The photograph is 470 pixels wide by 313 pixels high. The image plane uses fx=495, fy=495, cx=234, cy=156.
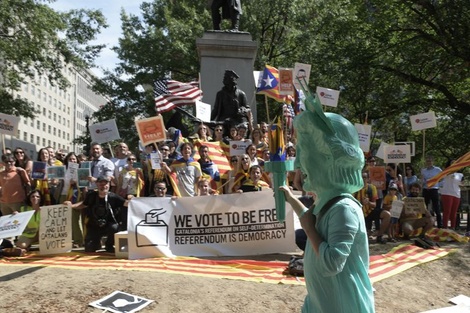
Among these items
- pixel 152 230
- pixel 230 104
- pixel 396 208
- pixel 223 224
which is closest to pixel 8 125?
pixel 152 230

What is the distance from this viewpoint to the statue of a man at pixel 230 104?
13.4 meters

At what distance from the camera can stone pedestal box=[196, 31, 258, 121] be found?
48.8ft

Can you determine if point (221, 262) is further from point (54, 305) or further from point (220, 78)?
point (220, 78)

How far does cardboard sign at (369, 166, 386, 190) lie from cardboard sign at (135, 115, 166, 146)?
14.4ft

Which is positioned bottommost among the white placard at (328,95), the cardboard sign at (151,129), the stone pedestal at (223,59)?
the cardboard sign at (151,129)

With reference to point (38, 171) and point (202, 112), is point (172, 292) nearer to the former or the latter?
point (38, 171)

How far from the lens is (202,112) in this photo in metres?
12.4

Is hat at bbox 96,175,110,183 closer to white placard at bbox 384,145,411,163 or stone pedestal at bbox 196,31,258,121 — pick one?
white placard at bbox 384,145,411,163

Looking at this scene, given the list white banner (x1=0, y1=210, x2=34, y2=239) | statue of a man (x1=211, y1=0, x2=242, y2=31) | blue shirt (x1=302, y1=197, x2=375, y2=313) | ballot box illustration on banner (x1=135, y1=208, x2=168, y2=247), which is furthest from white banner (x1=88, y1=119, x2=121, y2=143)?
blue shirt (x1=302, y1=197, x2=375, y2=313)

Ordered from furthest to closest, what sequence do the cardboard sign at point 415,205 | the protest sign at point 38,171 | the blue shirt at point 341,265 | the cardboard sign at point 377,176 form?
the cardboard sign at point 377,176 < the cardboard sign at point 415,205 < the protest sign at point 38,171 < the blue shirt at point 341,265

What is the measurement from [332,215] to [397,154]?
30.0ft

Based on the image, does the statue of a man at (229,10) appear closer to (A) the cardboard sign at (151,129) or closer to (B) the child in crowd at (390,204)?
(A) the cardboard sign at (151,129)

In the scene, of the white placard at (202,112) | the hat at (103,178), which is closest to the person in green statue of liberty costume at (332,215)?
the hat at (103,178)

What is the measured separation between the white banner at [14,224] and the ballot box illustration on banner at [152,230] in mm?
1692
